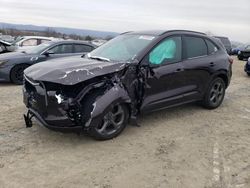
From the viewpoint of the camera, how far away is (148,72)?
5.82 m

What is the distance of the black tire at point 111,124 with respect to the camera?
522 cm

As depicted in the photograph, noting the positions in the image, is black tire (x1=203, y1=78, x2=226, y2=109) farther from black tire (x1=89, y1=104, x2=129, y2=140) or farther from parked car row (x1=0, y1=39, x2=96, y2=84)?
parked car row (x1=0, y1=39, x2=96, y2=84)

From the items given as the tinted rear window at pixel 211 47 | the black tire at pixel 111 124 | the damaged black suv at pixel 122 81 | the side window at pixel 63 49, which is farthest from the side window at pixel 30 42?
the black tire at pixel 111 124

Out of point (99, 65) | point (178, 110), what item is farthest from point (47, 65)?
point (178, 110)

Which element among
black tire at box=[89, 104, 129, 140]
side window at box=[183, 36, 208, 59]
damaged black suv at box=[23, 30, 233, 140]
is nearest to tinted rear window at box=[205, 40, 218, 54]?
damaged black suv at box=[23, 30, 233, 140]

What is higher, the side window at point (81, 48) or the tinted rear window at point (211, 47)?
the tinted rear window at point (211, 47)

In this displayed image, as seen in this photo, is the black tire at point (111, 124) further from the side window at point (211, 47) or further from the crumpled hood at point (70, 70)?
the side window at point (211, 47)

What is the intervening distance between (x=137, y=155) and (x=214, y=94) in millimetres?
3275

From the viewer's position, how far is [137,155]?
4.95 m

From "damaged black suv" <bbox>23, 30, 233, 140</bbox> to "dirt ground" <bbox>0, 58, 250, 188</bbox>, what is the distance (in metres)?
0.33

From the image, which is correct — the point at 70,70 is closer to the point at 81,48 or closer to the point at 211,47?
the point at 211,47

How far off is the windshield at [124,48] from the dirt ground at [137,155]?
1239mm

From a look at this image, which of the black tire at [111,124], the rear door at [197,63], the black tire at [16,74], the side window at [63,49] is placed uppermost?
the rear door at [197,63]

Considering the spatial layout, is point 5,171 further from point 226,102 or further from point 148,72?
point 226,102
